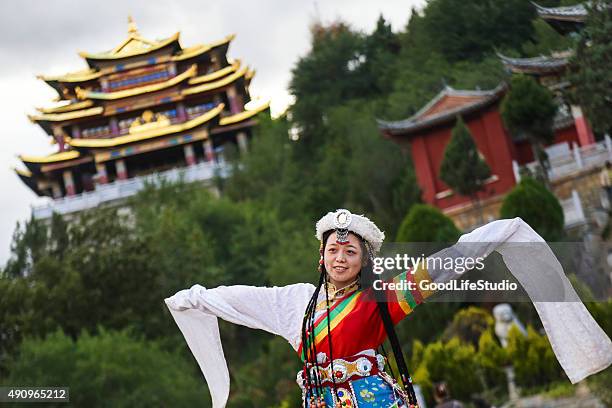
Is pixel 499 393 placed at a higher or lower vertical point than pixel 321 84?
lower

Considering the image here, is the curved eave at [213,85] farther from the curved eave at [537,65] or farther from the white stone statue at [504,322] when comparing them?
the white stone statue at [504,322]

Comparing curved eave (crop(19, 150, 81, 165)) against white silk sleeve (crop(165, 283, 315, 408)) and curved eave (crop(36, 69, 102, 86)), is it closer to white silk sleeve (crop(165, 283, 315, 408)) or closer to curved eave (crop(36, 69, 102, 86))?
curved eave (crop(36, 69, 102, 86))

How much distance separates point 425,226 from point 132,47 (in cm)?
2874

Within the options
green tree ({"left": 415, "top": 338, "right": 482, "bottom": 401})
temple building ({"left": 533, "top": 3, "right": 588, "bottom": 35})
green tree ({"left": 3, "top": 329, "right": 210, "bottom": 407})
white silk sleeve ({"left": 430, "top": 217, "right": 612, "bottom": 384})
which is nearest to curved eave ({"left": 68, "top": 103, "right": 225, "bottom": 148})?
temple building ({"left": 533, "top": 3, "right": 588, "bottom": 35})

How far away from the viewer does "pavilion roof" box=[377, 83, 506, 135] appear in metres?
26.2

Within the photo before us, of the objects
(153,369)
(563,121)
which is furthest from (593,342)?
(563,121)

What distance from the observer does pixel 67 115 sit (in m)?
43.4

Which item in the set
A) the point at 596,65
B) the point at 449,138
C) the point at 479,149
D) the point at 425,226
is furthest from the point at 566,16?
the point at 596,65

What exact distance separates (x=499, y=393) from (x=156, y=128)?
30528mm

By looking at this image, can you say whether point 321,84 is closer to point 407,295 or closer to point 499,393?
point 499,393

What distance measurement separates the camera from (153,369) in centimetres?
1825

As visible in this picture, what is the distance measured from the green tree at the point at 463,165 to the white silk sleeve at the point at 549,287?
1857cm

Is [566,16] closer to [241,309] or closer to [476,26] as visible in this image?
[476,26]

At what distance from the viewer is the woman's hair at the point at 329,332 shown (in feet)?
14.5
